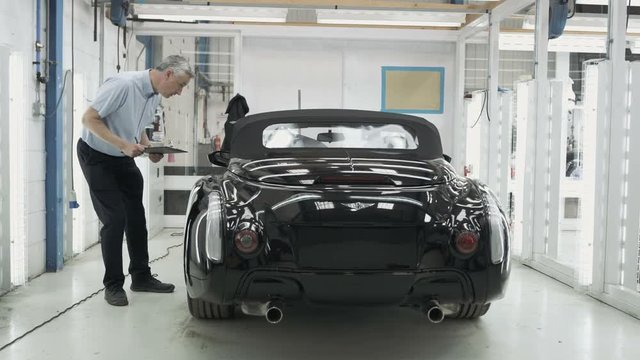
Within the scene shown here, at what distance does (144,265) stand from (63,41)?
2169 millimetres

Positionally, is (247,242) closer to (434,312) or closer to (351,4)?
(434,312)

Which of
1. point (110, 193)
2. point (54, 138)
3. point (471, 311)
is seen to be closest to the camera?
point (471, 311)

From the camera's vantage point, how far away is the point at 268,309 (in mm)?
2430

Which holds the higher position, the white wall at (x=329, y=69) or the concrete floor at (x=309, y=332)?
the white wall at (x=329, y=69)

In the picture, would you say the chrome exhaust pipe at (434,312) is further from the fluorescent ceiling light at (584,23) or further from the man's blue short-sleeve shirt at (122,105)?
the fluorescent ceiling light at (584,23)

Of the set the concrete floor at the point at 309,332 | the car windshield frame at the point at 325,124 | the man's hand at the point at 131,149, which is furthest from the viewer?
the man's hand at the point at 131,149

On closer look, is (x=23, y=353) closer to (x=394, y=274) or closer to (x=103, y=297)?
(x=103, y=297)

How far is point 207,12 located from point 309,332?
4.62 m

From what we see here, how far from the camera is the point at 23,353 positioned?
9.16 feet

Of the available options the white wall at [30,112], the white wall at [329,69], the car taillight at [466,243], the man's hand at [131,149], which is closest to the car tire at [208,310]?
the man's hand at [131,149]

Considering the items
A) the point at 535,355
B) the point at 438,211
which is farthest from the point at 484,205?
the point at 535,355

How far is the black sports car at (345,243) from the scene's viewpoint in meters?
2.42

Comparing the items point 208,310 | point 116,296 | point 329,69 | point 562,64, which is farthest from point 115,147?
point 562,64

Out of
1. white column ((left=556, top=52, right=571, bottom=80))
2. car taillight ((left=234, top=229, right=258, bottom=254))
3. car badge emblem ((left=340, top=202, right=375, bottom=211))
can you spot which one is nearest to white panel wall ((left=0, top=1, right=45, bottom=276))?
car taillight ((left=234, top=229, right=258, bottom=254))
